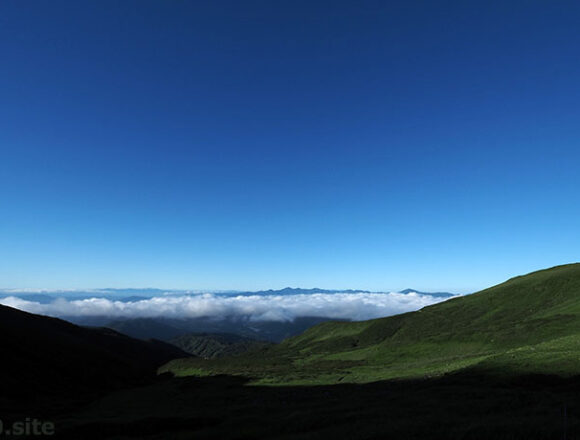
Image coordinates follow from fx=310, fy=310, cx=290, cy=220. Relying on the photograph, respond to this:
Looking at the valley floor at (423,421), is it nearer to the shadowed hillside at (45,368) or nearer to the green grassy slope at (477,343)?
the green grassy slope at (477,343)

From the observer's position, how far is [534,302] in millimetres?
139375

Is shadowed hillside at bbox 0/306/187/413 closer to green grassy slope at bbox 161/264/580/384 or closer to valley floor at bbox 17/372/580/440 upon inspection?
green grassy slope at bbox 161/264/580/384

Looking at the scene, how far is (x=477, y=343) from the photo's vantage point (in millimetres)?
101750

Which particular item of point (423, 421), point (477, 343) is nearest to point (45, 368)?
point (423, 421)

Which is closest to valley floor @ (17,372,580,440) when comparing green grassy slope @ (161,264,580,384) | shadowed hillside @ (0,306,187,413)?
green grassy slope @ (161,264,580,384)

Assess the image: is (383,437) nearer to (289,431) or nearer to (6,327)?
(289,431)

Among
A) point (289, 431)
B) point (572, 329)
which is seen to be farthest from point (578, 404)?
point (572, 329)

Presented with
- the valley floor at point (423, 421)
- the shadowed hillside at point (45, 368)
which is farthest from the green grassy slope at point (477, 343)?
the shadowed hillside at point (45, 368)

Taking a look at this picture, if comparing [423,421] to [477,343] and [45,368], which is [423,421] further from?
[45,368]

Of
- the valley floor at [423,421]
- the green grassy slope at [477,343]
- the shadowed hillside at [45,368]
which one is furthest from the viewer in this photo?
the shadowed hillside at [45,368]

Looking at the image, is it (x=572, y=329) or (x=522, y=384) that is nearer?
(x=522, y=384)

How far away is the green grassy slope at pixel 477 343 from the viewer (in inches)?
2072

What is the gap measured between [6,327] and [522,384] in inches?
6849

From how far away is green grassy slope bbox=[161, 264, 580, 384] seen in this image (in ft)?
173
